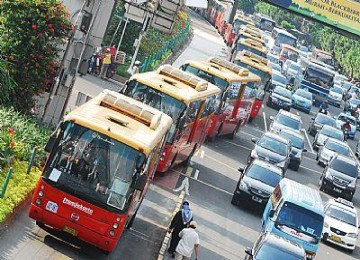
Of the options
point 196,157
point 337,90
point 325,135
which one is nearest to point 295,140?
point 325,135

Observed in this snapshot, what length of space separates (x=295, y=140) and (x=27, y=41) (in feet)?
65.4

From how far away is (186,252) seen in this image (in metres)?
22.6

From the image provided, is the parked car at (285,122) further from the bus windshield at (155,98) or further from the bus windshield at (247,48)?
the bus windshield at (155,98)

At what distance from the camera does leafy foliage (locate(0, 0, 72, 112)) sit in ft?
91.6

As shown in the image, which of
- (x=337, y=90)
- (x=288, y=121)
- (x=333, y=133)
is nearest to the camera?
(x=288, y=121)

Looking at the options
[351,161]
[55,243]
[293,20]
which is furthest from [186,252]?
[293,20]

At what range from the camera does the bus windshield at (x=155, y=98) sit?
94.7 ft

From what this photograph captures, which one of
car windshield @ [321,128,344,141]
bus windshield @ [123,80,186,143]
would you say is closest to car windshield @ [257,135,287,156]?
bus windshield @ [123,80,186,143]

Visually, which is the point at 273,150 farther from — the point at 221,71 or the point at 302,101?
the point at 302,101

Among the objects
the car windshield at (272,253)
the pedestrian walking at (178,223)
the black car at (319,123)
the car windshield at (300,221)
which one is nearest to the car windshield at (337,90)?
the black car at (319,123)

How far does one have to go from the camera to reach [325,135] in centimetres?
5303

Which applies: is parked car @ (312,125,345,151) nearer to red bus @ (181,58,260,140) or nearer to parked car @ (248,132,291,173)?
red bus @ (181,58,260,140)

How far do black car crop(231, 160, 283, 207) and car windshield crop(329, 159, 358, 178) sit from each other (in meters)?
9.73

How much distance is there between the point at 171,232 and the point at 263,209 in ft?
32.9
